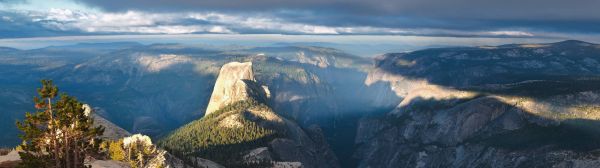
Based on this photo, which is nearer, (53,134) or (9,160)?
(53,134)

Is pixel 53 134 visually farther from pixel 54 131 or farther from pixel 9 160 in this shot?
pixel 9 160

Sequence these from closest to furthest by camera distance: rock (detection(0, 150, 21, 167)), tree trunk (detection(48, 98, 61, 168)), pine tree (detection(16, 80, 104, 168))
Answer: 1. pine tree (detection(16, 80, 104, 168))
2. tree trunk (detection(48, 98, 61, 168))
3. rock (detection(0, 150, 21, 167))

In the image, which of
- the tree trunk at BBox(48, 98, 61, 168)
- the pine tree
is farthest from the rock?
the tree trunk at BBox(48, 98, 61, 168)

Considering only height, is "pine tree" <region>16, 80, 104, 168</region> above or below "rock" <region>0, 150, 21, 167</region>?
above

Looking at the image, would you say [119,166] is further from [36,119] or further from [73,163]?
[36,119]

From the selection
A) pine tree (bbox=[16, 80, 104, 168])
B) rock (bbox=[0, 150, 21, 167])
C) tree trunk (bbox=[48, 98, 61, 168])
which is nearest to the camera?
pine tree (bbox=[16, 80, 104, 168])

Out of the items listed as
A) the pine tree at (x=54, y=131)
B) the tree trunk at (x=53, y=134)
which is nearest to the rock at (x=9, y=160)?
the pine tree at (x=54, y=131)

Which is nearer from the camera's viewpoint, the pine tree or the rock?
the pine tree

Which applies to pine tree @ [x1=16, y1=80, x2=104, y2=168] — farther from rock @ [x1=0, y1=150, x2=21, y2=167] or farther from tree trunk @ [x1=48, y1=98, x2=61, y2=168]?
rock @ [x1=0, y1=150, x2=21, y2=167]

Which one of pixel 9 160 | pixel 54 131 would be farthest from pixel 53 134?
pixel 9 160

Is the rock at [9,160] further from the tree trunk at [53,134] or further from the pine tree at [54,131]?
the tree trunk at [53,134]
